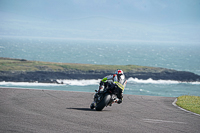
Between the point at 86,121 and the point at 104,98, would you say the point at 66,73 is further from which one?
the point at 86,121

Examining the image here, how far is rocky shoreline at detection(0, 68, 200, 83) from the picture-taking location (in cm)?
6581

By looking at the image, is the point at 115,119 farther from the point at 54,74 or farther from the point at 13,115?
the point at 54,74

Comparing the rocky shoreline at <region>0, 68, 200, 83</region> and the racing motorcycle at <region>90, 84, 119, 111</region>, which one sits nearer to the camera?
the racing motorcycle at <region>90, 84, 119, 111</region>

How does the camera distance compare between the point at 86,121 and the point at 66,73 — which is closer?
the point at 86,121

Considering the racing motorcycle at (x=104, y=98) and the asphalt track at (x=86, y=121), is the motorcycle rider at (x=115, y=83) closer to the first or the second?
the racing motorcycle at (x=104, y=98)

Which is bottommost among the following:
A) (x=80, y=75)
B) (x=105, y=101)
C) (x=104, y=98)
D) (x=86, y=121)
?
(x=86, y=121)

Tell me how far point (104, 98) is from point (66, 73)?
204ft

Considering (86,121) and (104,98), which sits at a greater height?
(104,98)

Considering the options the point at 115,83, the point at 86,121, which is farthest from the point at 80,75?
the point at 86,121

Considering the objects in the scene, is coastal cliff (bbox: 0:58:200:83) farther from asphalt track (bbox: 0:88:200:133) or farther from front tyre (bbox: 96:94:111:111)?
asphalt track (bbox: 0:88:200:133)

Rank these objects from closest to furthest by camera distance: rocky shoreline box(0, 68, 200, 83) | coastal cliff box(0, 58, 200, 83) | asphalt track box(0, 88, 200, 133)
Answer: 1. asphalt track box(0, 88, 200, 133)
2. rocky shoreline box(0, 68, 200, 83)
3. coastal cliff box(0, 58, 200, 83)

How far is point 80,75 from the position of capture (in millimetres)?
74188

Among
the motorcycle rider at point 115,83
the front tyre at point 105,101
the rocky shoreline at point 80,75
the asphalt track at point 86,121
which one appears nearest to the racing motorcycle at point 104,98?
the front tyre at point 105,101

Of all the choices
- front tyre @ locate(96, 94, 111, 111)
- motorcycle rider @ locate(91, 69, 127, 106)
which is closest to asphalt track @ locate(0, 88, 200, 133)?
front tyre @ locate(96, 94, 111, 111)
